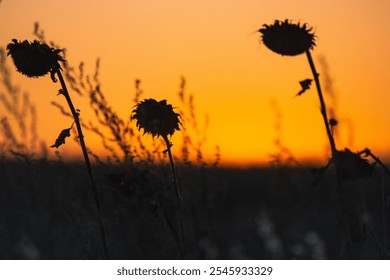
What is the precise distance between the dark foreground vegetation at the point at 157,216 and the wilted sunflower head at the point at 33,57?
0.50 m

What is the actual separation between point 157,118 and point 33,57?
57 centimetres

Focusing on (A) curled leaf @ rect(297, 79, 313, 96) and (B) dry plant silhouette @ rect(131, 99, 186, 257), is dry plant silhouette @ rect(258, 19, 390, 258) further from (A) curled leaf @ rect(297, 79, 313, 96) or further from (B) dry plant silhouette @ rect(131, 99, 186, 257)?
(B) dry plant silhouette @ rect(131, 99, 186, 257)

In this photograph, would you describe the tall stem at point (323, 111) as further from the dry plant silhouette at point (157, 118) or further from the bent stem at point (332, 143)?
the dry plant silhouette at point (157, 118)

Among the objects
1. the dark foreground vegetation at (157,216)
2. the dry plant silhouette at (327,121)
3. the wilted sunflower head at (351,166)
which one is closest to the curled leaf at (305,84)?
the dry plant silhouette at (327,121)

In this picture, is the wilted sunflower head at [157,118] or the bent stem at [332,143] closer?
the bent stem at [332,143]

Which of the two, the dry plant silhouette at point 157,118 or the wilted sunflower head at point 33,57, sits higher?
the wilted sunflower head at point 33,57

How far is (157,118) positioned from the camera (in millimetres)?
3438

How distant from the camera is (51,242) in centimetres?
476

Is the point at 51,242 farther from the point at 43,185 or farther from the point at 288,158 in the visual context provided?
the point at 288,158

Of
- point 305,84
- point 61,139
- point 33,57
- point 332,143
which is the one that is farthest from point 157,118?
point 332,143

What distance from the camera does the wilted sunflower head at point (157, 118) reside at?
343cm

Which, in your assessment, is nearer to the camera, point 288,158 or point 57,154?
point 288,158
